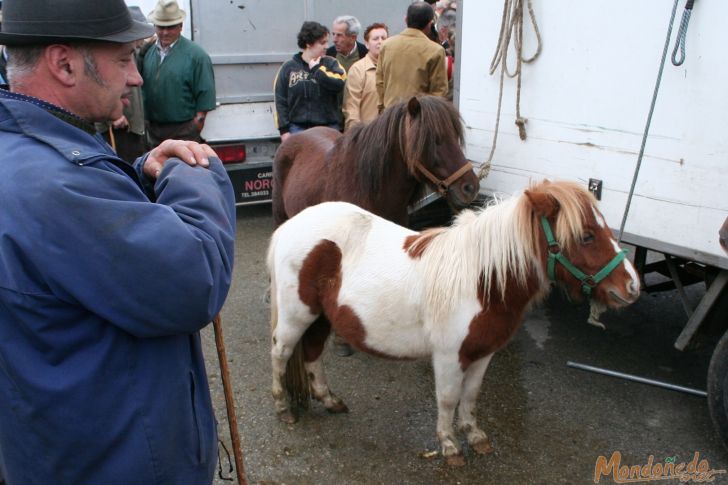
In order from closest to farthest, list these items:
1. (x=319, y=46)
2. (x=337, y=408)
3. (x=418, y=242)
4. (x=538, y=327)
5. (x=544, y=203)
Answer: (x=544, y=203) → (x=418, y=242) → (x=337, y=408) → (x=538, y=327) → (x=319, y=46)

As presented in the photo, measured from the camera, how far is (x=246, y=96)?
6.57 m

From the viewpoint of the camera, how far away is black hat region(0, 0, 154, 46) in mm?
1142

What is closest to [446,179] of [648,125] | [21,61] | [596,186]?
[596,186]

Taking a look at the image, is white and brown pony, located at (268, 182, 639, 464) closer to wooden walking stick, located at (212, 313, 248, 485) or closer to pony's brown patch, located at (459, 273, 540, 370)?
pony's brown patch, located at (459, 273, 540, 370)

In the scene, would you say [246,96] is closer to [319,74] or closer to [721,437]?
[319,74]

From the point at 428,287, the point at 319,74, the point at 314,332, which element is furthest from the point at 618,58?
the point at 319,74

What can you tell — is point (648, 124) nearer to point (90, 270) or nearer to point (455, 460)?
point (455, 460)

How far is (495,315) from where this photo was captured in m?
2.76

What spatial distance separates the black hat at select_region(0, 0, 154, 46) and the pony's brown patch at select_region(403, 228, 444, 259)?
1.94 m

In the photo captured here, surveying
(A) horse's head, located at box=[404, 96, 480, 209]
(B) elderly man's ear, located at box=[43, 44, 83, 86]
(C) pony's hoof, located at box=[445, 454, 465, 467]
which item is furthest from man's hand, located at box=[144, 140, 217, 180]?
(A) horse's head, located at box=[404, 96, 480, 209]

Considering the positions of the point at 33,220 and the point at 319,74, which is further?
the point at 319,74

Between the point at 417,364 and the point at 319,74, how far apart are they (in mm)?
3142

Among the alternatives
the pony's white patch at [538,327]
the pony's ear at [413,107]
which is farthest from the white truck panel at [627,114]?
the pony's white patch at [538,327]

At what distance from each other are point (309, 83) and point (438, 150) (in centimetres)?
259
